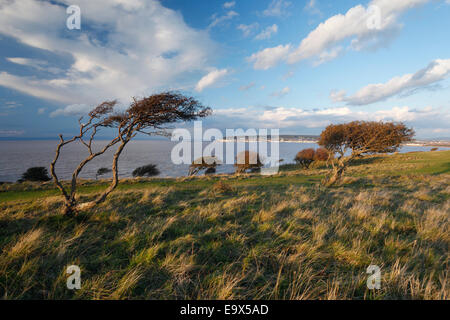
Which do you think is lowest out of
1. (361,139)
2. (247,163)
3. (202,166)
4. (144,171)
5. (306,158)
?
(144,171)

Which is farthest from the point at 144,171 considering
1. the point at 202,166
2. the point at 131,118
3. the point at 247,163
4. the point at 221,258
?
the point at 221,258

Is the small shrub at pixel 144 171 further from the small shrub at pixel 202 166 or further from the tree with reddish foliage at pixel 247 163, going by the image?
the tree with reddish foliage at pixel 247 163

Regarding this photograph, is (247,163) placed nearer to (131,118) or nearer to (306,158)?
(306,158)

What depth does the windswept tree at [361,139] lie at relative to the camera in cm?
1287

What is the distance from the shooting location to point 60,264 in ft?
10.1

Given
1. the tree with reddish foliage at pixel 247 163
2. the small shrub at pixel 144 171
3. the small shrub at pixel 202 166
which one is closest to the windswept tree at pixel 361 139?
the tree with reddish foliage at pixel 247 163

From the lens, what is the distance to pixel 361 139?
13.8m

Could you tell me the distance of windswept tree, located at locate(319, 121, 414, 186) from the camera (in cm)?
1287

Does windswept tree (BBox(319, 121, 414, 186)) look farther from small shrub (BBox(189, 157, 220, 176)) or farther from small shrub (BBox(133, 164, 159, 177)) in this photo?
small shrub (BBox(133, 164, 159, 177))

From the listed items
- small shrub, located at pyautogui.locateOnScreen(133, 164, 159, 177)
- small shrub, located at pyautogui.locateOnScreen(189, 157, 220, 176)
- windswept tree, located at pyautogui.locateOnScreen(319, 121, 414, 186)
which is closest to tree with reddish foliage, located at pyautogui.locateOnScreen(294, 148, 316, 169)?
small shrub, located at pyautogui.locateOnScreen(189, 157, 220, 176)
